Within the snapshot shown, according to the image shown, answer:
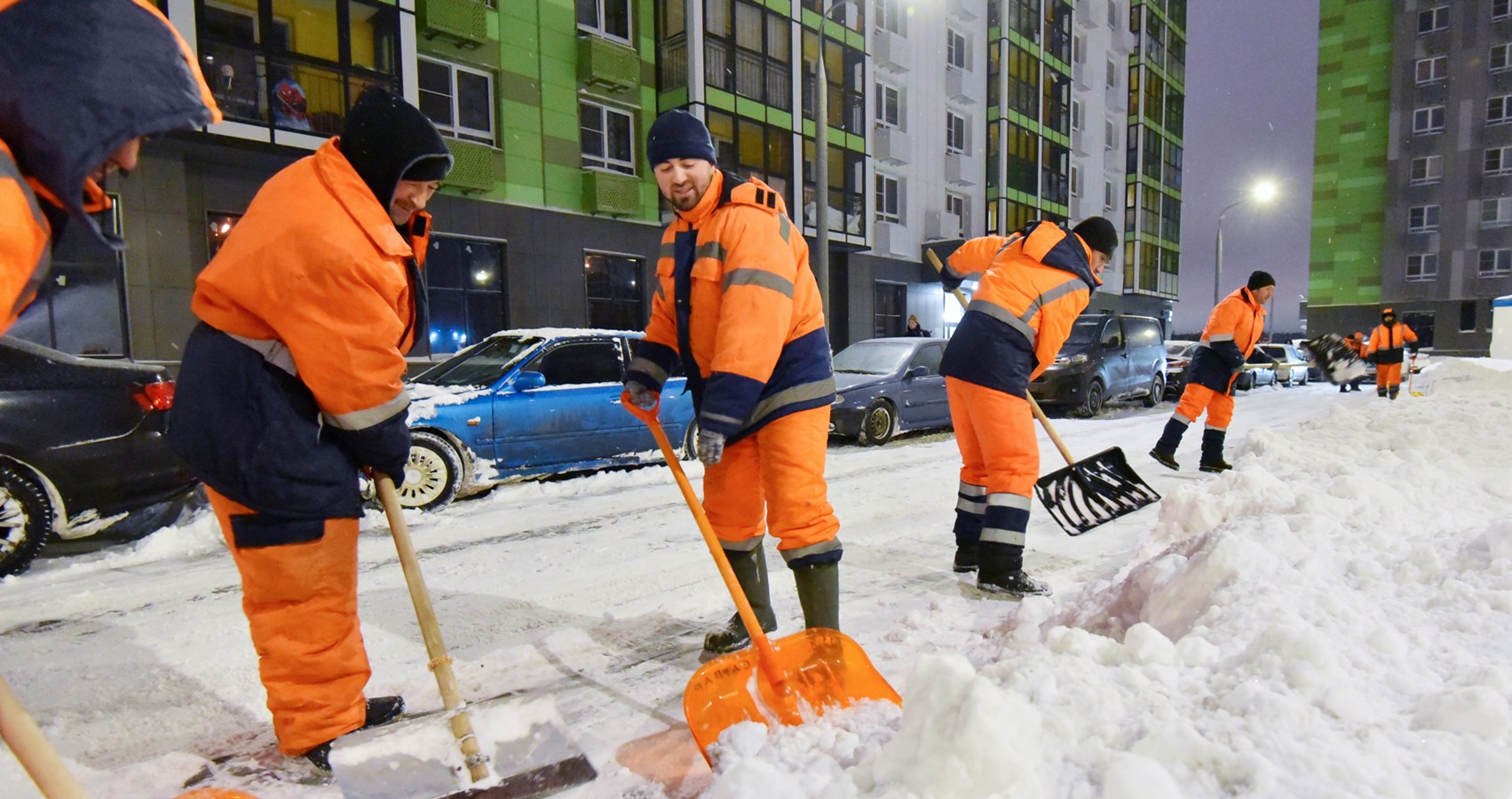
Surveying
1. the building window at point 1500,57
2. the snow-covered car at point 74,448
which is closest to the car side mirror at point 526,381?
the snow-covered car at point 74,448

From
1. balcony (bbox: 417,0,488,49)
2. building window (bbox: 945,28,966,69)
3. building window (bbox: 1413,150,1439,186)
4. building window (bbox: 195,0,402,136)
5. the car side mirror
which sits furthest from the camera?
building window (bbox: 1413,150,1439,186)

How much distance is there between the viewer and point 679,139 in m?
2.52

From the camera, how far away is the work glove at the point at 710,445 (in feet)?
7.89

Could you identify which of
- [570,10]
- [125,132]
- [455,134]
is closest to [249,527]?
[125,132]

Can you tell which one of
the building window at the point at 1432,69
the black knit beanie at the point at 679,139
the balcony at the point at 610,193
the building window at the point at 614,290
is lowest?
the black knit beanie at the point at 679,139

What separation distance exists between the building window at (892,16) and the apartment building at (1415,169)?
2952 centimetres

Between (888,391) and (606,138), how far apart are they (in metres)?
10.6

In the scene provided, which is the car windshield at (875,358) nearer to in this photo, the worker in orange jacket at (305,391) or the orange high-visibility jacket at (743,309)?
the orange high-visibility jacket at (743,309)

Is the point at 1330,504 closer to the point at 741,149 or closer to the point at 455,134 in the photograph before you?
the point at 455,134

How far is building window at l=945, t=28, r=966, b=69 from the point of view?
25.3 m

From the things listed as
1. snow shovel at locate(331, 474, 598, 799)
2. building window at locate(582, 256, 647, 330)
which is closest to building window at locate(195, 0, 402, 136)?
building window at locate(582, 256, 647, 330)

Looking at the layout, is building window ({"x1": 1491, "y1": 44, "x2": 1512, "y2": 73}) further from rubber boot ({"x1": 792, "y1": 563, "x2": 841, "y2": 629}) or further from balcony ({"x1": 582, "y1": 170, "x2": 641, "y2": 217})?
rubber boot ({"x1": 792, "y1": 563, "x2": 841, "y2": 629})

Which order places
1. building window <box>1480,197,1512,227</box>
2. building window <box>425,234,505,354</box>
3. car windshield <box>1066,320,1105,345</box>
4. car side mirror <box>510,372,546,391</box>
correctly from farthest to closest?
1. building window <box>1480,197,1512,227</box>
2. building window <box>425,234,505,354</box>
3. car windshield <box>1066,320,1105,345</box>
4. car side mirror <box>510,372,546,391</box>

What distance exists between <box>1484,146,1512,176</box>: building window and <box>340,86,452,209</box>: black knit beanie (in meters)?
48.4
